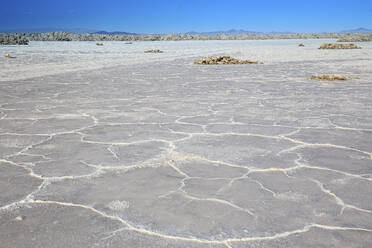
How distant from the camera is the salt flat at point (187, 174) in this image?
5.51 feet

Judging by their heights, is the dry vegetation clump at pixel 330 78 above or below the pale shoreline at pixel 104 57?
below

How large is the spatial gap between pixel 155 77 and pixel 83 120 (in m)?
4.15

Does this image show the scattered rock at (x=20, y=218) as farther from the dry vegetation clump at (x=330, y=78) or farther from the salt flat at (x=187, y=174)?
the dry vegetation clump at (x=330, y=78)

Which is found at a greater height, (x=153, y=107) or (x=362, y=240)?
(x=153, y=107)

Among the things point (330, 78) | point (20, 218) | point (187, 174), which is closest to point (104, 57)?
point (330, 78)

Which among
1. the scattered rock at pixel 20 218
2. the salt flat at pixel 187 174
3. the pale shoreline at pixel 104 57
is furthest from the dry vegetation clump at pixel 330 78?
the scattered rock at pixel 20 218

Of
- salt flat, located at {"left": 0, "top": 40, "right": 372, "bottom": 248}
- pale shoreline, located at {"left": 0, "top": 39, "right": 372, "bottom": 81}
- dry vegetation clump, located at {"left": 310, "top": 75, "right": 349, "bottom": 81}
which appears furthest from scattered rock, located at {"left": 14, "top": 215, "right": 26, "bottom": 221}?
pale shoreline, located at {"left": 0, "top": 39, "right": 372, "bottom": 81}

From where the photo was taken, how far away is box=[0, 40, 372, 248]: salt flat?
1680 mm

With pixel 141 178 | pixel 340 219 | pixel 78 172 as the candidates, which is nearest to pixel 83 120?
pixel 78 172

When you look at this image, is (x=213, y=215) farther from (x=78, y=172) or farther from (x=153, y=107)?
(x=153, y=107)

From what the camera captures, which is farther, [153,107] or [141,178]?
[153,107]

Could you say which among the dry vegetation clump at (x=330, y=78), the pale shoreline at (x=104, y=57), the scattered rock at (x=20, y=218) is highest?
the pale shoreline at (x=104, y=57)

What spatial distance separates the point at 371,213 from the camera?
1.83 metres

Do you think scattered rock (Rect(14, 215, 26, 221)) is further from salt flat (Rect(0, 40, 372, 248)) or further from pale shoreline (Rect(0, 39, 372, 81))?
pale shoreline (Rect(0, 39, 372, 81))
